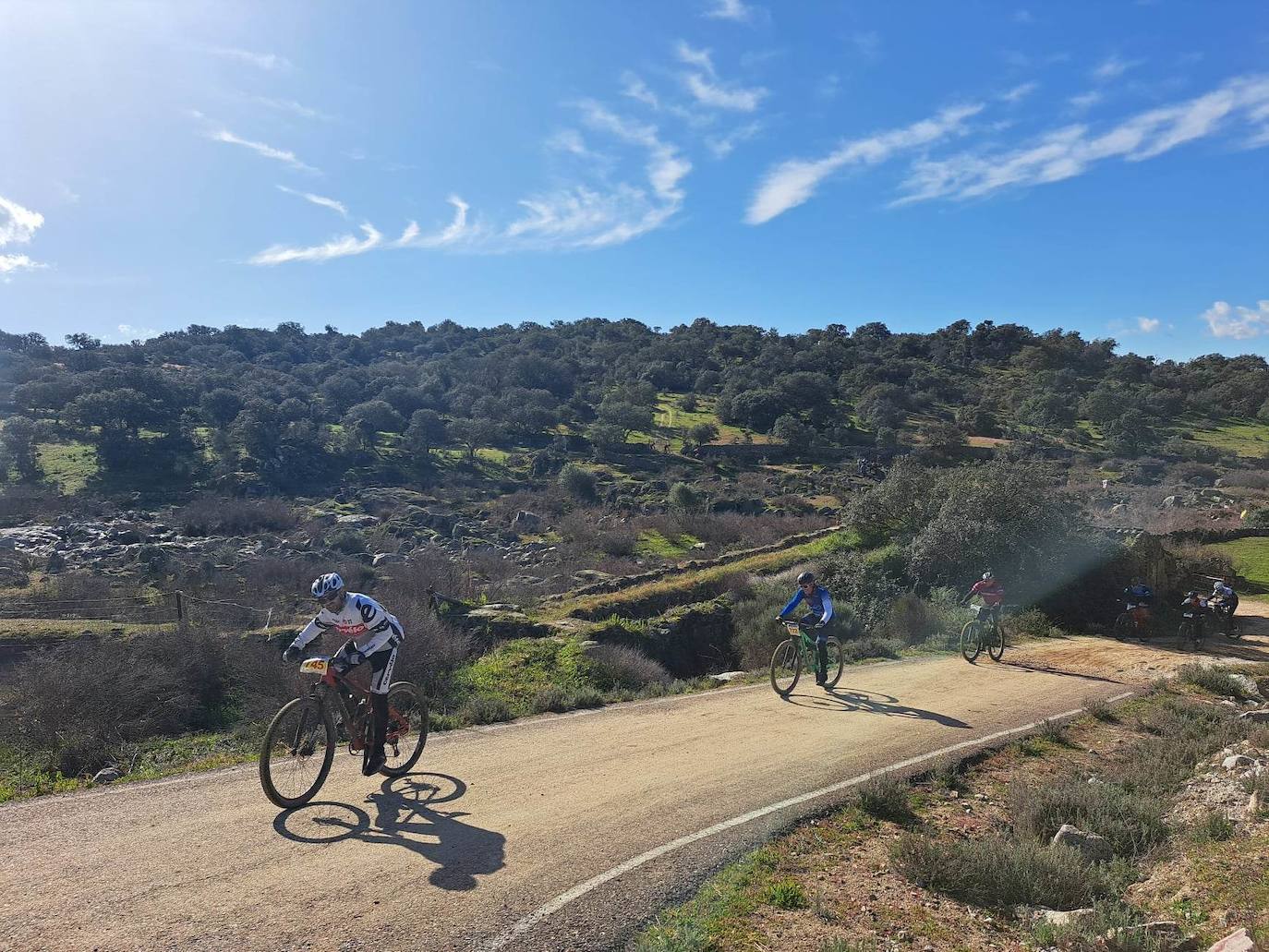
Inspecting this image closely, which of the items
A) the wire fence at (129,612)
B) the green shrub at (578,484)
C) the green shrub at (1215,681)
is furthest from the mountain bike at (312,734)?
the green shrub at (578,484)

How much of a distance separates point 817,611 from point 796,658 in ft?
2.73

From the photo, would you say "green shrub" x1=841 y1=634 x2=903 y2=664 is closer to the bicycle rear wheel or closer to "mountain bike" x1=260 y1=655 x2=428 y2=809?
the bicycle rear wheel

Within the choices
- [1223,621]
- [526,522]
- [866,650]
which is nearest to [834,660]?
[866,650]

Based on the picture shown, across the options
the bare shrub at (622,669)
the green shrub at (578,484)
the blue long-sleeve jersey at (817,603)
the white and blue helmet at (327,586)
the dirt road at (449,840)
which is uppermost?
the green shrub at (578,484)

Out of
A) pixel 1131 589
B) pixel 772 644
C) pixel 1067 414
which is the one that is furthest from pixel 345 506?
pixel 1067 414

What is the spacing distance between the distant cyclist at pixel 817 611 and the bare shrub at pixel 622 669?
365 cm

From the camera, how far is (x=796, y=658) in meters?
11.0

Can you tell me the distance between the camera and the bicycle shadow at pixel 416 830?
5.21 meters

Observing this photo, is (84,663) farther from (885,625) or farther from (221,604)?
(885,625)

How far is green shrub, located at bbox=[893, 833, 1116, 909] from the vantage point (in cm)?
543

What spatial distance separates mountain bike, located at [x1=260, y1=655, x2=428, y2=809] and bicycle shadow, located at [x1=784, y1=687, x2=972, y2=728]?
5974 mm

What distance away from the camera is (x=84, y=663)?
421 inches

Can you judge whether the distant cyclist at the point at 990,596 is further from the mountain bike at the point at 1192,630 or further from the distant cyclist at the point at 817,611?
the mountain bike at the point at 1192,630

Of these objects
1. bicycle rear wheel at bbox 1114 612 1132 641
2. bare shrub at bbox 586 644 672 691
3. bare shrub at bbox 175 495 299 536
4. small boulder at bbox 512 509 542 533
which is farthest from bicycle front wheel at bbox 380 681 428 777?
bare shrub at bbox 175 495 299 536
